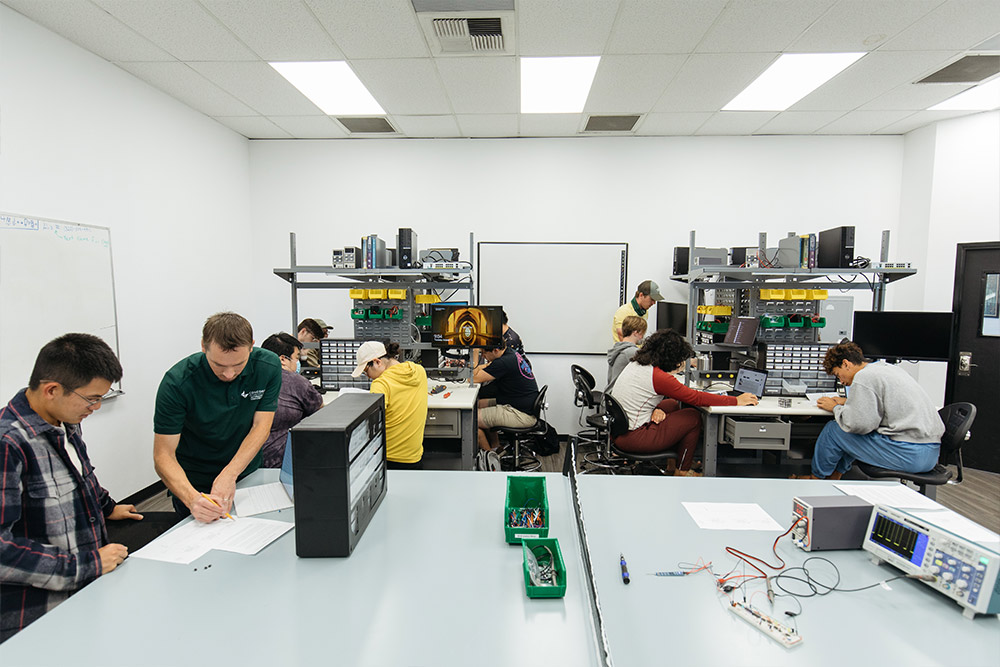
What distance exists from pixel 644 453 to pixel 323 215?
3904 millimetres

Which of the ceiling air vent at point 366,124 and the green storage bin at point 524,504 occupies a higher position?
the ceiling air vent at point 366,124

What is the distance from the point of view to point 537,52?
117 inches

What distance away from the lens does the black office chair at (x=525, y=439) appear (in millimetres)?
3391

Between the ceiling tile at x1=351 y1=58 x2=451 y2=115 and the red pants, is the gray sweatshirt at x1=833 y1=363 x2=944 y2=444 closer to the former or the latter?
the red pants

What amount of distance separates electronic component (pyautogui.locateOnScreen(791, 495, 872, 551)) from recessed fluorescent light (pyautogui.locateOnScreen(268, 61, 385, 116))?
362 cm

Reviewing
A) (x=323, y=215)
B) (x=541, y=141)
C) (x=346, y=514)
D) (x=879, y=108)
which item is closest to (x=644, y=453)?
(x=346, y=514)

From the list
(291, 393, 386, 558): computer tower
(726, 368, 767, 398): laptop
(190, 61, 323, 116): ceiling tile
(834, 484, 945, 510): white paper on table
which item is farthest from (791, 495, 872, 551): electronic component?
(190, 61, 323, 116): ceiling tile

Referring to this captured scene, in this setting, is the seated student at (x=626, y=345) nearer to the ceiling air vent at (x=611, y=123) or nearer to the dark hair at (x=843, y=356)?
the dark hair at (x=843, y=356)

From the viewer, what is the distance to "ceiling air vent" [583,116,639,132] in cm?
409

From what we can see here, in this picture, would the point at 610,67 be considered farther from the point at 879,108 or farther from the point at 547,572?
the point at 547,572

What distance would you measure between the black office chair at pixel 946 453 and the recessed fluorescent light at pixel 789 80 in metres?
2.36

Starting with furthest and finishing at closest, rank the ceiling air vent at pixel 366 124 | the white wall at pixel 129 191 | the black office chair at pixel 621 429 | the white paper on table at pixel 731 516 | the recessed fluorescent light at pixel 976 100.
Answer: the ceiling air vent at pixel 366 124 < the recessed fluorescent light at pixel 976 100 < the black office chair at pixel 621 429 < the white wall at pixel 129 191 < the white paper on table at pixel 731 516

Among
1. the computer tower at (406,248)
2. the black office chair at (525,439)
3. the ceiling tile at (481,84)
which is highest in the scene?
the ceiling tile at (481,84)

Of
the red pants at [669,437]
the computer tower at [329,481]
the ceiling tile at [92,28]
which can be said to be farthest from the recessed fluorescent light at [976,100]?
the ceiling tile at [92,28]
